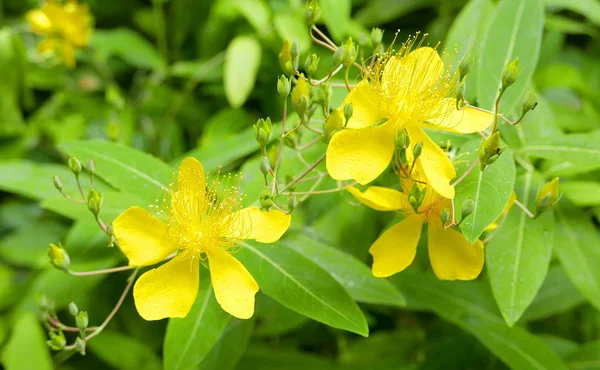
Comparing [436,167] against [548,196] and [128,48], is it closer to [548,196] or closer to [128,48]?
[548,196]

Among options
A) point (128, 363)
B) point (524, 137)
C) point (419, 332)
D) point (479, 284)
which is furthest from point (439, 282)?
point (128, 363)

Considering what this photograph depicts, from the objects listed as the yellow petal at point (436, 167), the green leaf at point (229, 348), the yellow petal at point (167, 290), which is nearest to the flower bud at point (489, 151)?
the yellow petal at point (436, 167)

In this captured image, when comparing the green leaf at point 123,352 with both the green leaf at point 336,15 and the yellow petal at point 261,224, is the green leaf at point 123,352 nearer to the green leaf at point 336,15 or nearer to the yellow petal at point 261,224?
the yellow petal at point 261,224

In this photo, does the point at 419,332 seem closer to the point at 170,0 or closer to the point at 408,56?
the point at 408,56

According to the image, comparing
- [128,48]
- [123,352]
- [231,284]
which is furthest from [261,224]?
[128,48]

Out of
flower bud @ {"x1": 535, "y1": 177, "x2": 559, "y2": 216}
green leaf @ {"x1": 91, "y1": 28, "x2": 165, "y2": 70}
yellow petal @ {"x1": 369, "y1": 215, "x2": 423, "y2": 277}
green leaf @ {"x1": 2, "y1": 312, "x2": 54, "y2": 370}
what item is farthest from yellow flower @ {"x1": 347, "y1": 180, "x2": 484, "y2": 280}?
green leaf @ {"x1": 91, "y1": 28, "x2": 165, "y2": 70}
